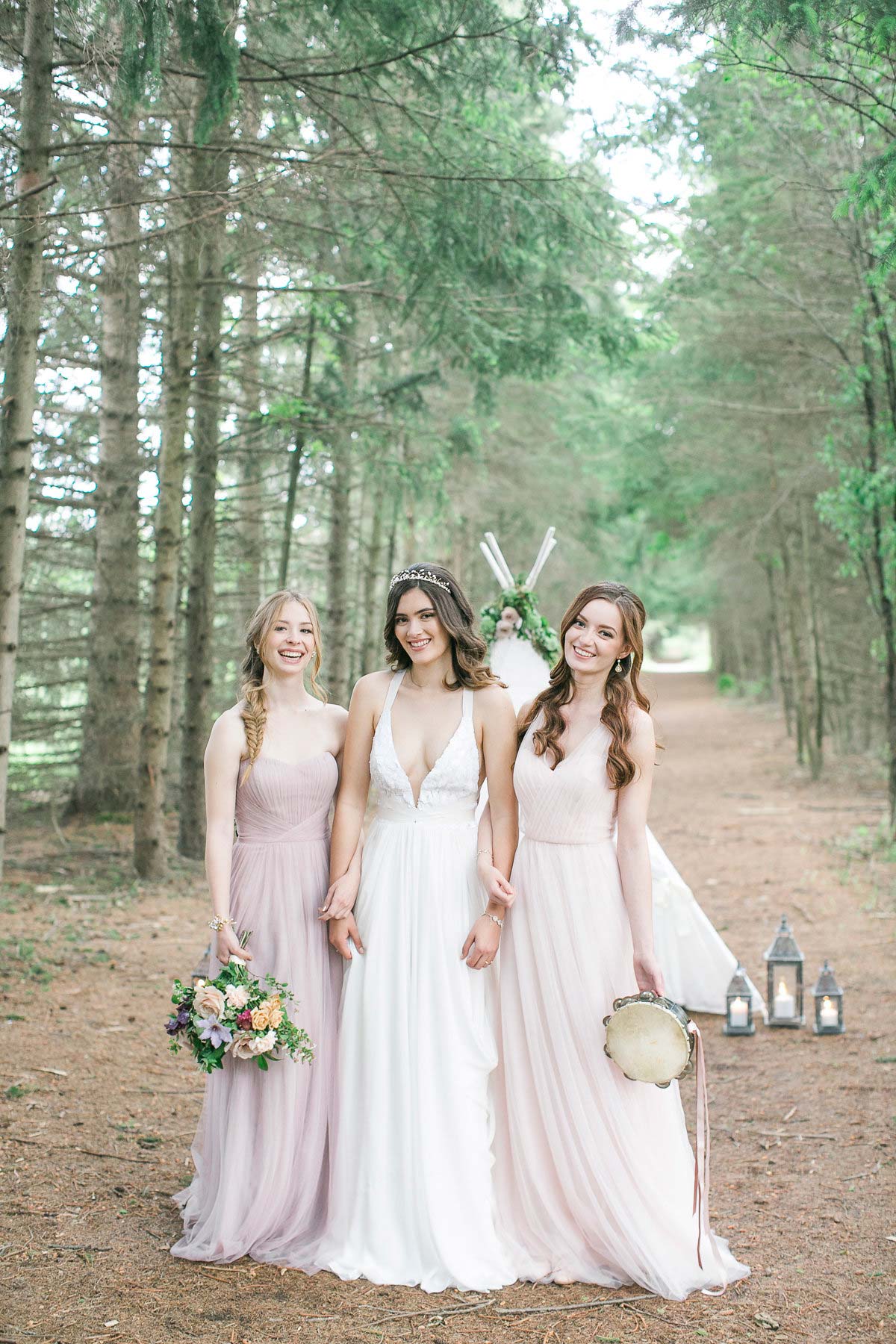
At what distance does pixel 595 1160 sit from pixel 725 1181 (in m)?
1.29

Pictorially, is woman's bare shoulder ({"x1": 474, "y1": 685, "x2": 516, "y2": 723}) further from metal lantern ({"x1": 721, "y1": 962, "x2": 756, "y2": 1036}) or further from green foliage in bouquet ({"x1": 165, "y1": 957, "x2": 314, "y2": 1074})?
metal lantern ({"x1": 721, "y1": 962, "x2": 756, "y2": 1036})

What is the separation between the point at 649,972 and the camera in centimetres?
400

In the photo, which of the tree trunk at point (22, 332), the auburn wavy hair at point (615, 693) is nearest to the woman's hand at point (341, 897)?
the auburn wavy hair at point (615, 693)

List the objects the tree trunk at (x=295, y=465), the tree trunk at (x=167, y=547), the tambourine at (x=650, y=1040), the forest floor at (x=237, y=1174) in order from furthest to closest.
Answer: the tree trunk at (x=295, y=465), the tree trunk at (x=167, y=547), the tambourine at (x=650, y=1040), the forest floor at (x=237, y=1174)

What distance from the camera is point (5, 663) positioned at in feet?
21.6

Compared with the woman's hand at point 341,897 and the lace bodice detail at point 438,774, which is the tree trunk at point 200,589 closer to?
the lace bodice detail at point 438,774

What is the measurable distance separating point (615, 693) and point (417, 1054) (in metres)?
1.40

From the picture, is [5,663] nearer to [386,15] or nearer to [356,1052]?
[356,1052]

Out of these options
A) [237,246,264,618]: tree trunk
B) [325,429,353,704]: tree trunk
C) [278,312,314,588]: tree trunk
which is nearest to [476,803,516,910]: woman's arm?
[237,246,264,618]: tree trunk

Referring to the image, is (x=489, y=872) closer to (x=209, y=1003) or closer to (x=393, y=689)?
(x=393, y=689)

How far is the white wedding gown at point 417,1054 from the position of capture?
3.86 m

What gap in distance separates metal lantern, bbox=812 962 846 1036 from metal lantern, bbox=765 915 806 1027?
0.13 meters

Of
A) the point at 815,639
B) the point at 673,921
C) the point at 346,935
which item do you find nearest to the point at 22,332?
the point at 346,935

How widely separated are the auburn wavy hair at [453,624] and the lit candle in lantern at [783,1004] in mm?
3706
